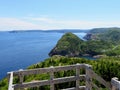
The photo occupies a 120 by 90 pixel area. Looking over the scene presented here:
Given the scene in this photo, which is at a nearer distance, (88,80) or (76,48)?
(88,80)

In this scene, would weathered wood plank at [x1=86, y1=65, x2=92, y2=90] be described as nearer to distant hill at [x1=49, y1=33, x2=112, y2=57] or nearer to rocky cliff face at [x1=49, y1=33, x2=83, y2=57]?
rocky cliff face at [x1=49, y1=33, x2=83, y2=57]

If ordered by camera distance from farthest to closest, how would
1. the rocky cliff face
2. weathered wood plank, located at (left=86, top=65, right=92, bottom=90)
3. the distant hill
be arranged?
the distant hill, the rocky cliff face, weathered wood plank, located at (left=86, top=65, right=92, bottom=90)

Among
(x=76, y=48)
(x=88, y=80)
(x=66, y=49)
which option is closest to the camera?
(x=88, y=80)

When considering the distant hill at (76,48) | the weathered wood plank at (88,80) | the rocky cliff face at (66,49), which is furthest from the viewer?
the distant hill at (76,48)

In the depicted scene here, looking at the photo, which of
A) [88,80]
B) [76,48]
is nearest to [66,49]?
[76,48]

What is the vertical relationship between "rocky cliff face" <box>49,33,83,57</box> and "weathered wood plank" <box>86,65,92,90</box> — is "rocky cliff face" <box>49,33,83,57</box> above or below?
below

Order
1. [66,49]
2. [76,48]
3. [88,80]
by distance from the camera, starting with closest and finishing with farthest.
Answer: [88,80]
[66,49]
[76,48]

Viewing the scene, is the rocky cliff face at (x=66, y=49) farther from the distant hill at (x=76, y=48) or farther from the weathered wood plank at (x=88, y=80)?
the weathered wood plank at (x=88, y=80)

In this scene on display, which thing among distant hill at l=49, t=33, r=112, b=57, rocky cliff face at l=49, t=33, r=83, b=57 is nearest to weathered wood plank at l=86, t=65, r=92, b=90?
rocky cliff face at l=49, t=33, r=83, b=57

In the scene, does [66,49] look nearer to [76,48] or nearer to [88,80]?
[76,48]

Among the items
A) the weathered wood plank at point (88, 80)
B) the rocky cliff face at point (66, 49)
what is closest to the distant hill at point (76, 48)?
the rocky cliff face at point (66, 49)

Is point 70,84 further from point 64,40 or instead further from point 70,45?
point 64,40
